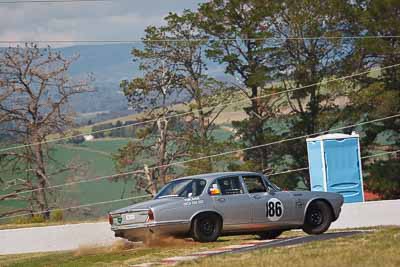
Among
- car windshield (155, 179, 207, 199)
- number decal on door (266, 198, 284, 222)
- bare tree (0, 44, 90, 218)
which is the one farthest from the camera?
bare tree (0, 44, 90, 218)

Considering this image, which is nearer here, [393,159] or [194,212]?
[194,212]

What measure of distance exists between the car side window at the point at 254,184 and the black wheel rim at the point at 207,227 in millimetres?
1181

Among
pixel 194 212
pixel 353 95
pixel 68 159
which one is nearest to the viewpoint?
pixel 194 212

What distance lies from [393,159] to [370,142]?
171 centimetres

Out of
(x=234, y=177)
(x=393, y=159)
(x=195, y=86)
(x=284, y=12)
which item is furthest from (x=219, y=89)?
(x=234, y=177)

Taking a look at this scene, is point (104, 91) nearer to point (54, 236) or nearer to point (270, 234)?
point (54, 236)

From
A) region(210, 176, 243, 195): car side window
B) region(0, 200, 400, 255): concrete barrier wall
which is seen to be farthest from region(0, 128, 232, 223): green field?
region(210, 176, 243, 195): car side window

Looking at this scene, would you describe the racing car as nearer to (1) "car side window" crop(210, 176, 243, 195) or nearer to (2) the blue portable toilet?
(1) "car side window" crop(210, 176, 243, 195)

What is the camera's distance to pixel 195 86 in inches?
2000

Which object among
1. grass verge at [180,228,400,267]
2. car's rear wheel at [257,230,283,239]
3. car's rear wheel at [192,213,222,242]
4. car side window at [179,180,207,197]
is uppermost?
car side window at [179,180,207,197]

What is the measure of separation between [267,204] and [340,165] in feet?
40.8

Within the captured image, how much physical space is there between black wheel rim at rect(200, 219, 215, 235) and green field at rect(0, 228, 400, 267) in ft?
0.98

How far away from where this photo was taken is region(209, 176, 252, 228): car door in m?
20.7

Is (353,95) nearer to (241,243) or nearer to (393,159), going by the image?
(393,159)
